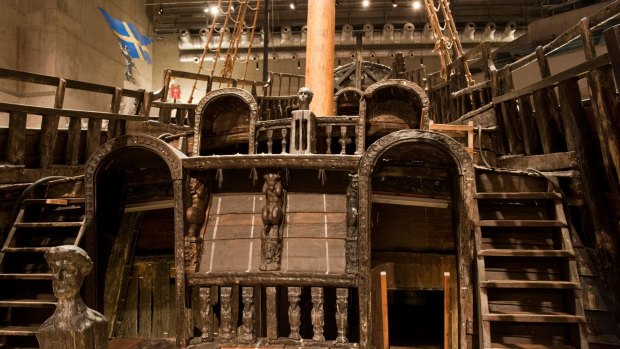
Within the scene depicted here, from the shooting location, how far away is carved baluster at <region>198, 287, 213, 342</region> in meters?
3.19

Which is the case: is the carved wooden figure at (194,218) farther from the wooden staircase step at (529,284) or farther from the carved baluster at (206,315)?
the wooden staircase step at (529,284)

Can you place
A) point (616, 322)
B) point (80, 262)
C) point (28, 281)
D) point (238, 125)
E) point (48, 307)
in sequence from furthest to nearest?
1. point (238, 125)
2. point (28, 281)
3. point (48, 307)
4. point (616, 322)
5. point (80, 262)

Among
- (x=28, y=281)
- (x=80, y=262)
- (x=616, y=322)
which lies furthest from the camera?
(x=28, y=281)

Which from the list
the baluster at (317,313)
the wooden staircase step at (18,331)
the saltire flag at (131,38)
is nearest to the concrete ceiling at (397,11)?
the saltire flag at (131,38)

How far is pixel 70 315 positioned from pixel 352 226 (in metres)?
1.95

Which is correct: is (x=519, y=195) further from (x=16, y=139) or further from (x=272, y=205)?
(x=16, y=139)

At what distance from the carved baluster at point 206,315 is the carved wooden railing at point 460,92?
150 inches

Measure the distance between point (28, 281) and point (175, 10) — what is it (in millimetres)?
9418

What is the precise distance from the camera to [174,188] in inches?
131

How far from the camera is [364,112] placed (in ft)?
12.3

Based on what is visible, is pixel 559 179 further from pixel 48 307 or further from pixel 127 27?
pixel 127 27

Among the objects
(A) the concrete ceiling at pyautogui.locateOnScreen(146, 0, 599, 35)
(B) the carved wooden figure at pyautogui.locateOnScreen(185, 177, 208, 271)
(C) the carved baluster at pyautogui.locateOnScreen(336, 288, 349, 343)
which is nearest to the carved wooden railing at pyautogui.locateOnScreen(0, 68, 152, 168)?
(B) the carved wooden figure at pyautogui.locateOnScreen(185, 177, 208, 271)

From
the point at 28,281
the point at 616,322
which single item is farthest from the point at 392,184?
the point at 28,281

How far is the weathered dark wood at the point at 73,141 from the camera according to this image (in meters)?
4.88
